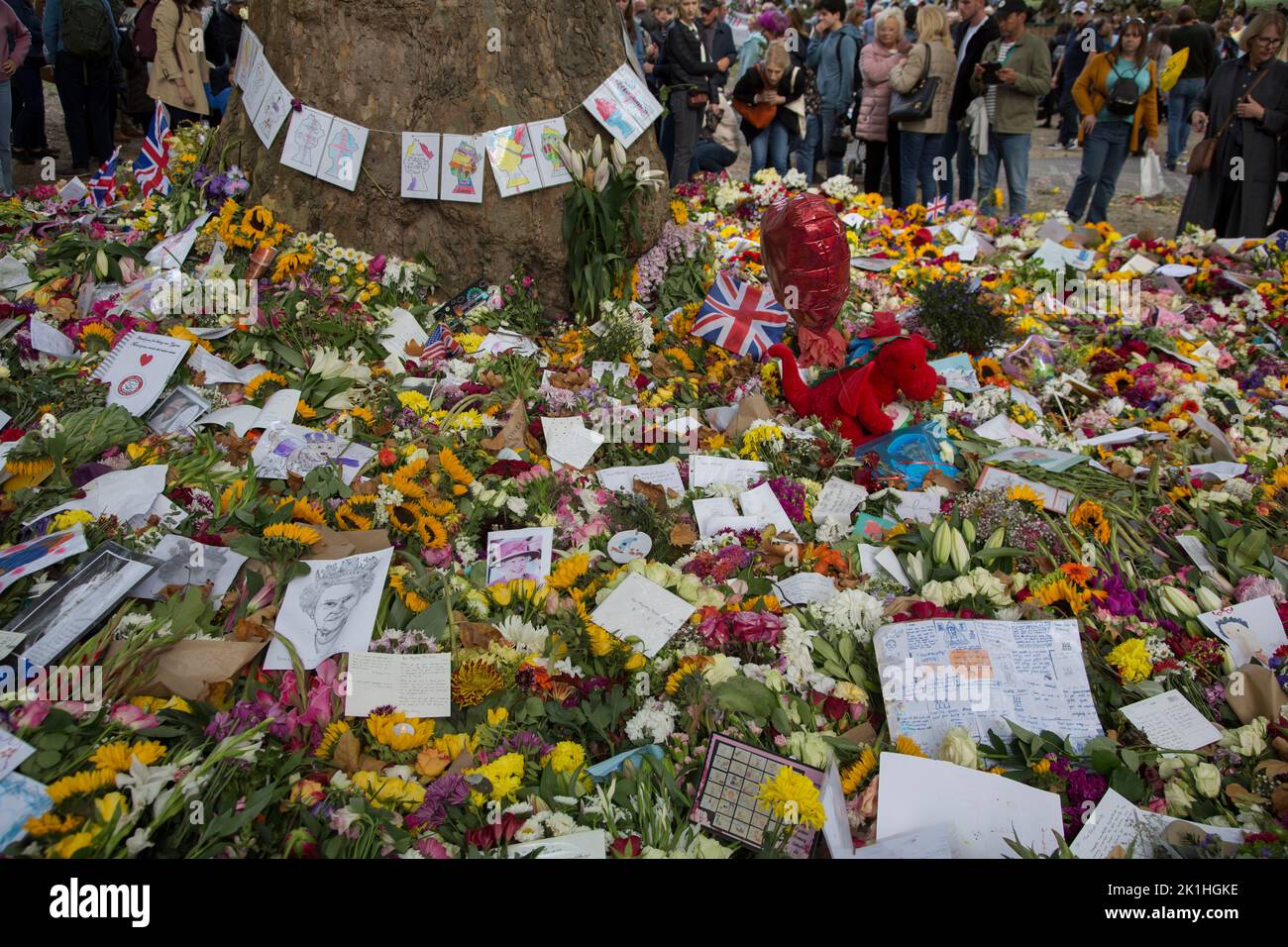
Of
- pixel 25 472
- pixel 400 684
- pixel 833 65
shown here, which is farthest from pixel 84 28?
pixel 400 684

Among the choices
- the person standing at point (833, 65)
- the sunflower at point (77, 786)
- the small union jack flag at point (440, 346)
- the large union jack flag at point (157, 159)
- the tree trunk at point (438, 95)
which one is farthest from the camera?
the person standing at point (833, 65)

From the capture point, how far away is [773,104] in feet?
24.3

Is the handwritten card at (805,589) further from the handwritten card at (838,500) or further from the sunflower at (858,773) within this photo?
the sunflower at (858,773)

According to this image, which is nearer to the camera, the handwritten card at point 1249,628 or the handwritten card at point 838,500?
the handwritten card at point 1249,628

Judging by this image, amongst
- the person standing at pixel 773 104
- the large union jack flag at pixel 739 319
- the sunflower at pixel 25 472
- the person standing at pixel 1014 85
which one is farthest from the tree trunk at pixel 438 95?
the person standing at pixel 1014 85

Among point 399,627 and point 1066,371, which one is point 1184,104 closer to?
point 1066,371

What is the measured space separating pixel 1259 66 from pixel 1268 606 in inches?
192

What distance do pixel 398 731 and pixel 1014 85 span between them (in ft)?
21.7

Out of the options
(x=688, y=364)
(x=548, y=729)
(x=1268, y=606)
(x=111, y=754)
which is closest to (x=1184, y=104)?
(x=688, y=364)

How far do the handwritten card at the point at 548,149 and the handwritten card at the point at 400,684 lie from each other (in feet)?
9.21

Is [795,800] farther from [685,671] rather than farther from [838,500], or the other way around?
[838,500]

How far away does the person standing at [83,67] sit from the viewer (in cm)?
727

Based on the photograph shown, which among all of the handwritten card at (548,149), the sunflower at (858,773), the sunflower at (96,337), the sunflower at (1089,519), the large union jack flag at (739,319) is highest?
the handwritten card at (548,149)

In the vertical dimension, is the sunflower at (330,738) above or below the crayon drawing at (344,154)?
below
